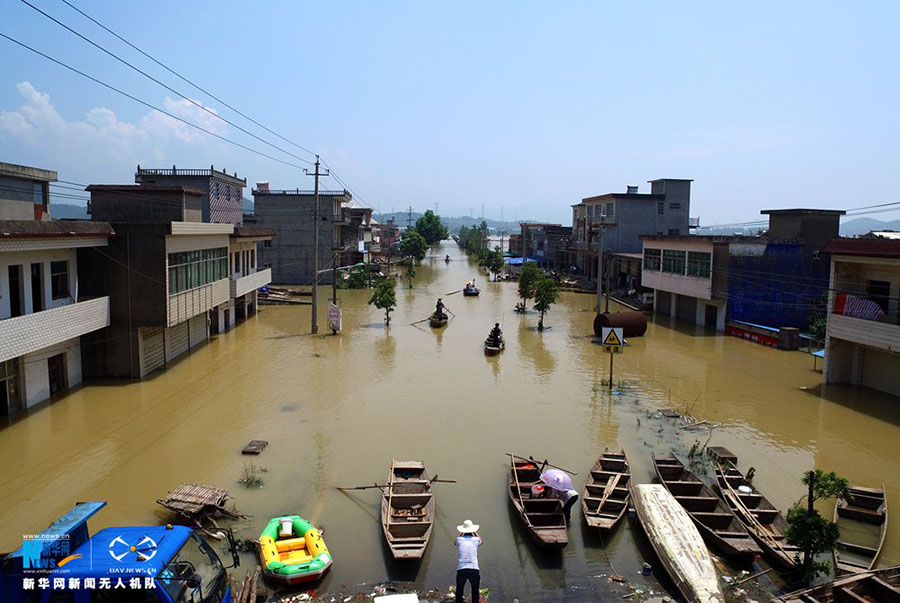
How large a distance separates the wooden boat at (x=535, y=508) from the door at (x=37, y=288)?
50.1 ft

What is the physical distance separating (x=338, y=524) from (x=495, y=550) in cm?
322

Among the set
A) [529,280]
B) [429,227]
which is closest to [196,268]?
[529,280]

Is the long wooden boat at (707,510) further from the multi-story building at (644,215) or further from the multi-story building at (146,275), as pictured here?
the multi-story building at (644,215)

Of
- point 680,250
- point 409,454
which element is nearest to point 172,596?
point 409,454

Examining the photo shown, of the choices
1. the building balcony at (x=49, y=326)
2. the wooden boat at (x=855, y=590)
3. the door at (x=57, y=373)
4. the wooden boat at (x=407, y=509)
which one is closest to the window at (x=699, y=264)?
the wooden boat at (x=407, y=509)

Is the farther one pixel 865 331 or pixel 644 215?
pixel 644 215

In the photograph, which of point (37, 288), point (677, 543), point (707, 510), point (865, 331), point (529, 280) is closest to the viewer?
point (677, 543)

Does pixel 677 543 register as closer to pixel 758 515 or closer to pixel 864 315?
pixel 758 515

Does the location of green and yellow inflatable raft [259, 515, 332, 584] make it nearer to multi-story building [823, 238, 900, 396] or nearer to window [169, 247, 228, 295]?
window [169, 247, 228, 295]

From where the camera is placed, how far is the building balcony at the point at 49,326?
17031mm

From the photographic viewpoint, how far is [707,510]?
12797 millimetres

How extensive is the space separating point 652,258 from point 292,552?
3832cm

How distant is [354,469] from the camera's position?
52.4ft

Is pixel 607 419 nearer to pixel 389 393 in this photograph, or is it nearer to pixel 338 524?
pixel 389 393
